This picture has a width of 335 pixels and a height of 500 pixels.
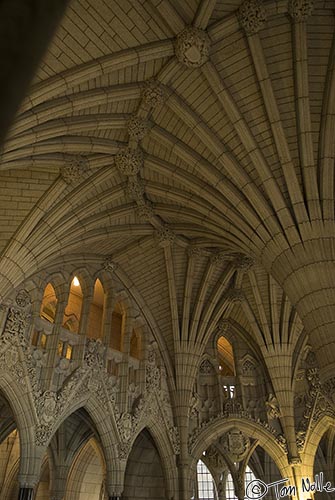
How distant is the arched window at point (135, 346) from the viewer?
17.5m

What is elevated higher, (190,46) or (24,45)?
(190,46)

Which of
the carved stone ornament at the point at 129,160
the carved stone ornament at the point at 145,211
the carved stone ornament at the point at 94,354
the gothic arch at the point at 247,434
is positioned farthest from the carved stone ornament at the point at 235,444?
the carved stone ornament at the point at 129,160

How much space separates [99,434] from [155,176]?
8.05 meters

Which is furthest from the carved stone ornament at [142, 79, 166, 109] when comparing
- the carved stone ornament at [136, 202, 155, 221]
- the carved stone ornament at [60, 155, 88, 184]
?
the carved stone ornament at [136, 202, 155, 221]

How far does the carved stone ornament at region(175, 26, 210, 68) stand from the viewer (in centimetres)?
999

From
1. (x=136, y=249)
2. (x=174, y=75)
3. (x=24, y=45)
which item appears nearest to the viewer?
(x=24, y=45)

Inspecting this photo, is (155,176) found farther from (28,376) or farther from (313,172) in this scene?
(28,376)

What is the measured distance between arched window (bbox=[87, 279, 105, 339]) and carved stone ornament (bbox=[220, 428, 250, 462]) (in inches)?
251

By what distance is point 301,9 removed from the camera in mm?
9734

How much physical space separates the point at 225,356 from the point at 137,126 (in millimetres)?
13805

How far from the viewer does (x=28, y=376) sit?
41.9 ft

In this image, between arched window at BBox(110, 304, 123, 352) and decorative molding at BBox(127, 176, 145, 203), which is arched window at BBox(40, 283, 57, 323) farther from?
decorative molding at BBox(127, 176, 145, 203)

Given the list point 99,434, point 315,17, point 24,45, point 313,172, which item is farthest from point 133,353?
point 24,45

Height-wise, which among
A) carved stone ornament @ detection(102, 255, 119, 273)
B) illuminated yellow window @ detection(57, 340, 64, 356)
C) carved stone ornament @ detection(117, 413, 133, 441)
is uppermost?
carved stone ornament @ detection(102, 255, 119, 273)
